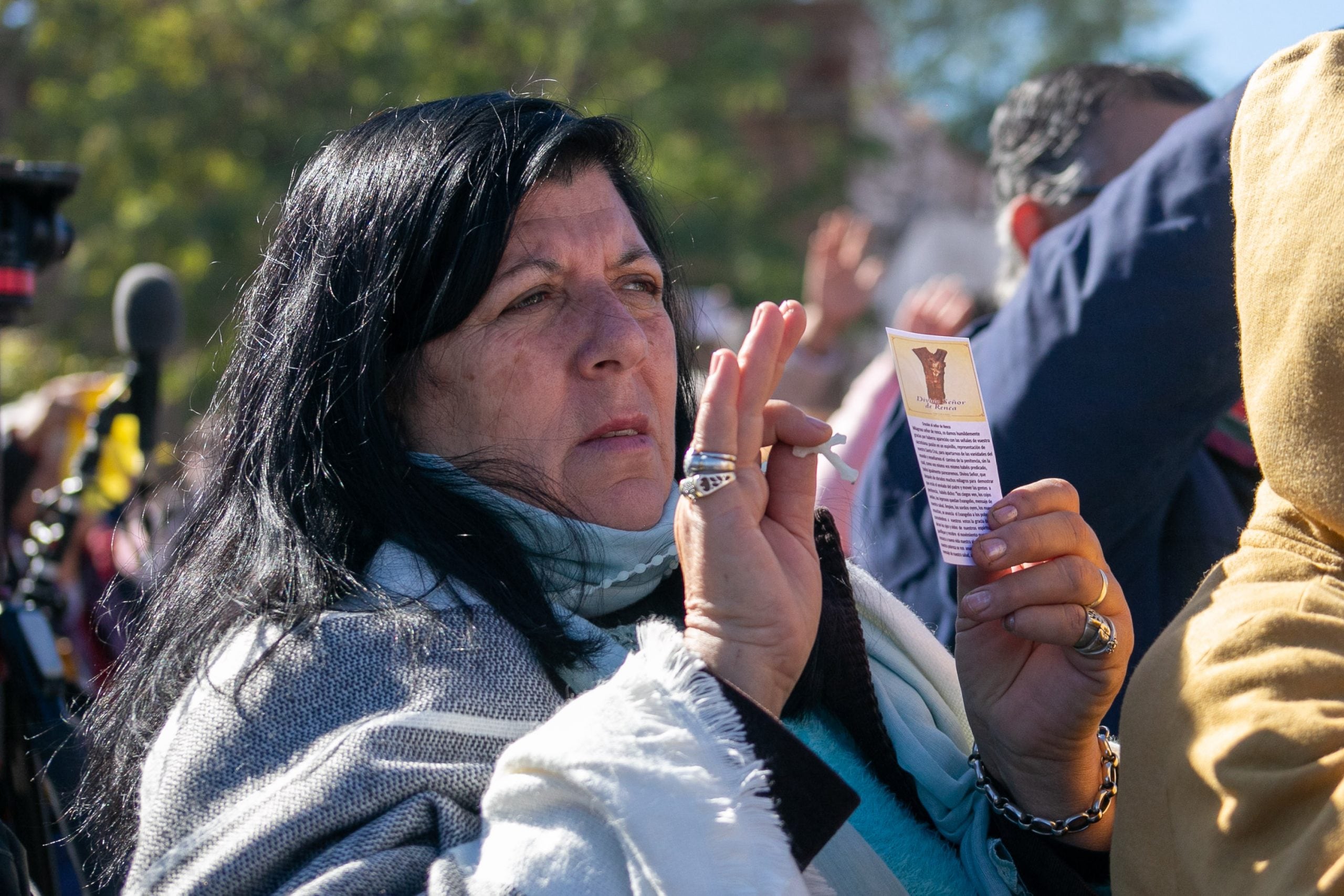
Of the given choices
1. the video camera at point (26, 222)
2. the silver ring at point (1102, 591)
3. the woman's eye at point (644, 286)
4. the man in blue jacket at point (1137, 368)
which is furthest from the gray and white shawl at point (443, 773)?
the video camera at point (26, 222)

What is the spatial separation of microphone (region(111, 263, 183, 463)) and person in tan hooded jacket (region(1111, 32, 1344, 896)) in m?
2.22

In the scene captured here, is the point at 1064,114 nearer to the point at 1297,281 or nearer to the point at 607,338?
the point at 607,338

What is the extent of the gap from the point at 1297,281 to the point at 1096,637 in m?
0.53

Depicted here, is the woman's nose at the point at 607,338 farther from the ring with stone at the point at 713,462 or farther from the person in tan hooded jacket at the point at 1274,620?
the person in tan hooded jacket at the point at 1274,620

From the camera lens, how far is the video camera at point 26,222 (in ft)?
7.36

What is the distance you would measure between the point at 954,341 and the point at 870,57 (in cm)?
1904

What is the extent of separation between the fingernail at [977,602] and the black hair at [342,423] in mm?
482

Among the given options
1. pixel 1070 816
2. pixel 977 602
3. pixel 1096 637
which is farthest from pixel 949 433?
pixel 1070 816

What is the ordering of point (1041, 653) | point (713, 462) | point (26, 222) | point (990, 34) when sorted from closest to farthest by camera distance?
1. point (713, 462)
2. point (1041, 653)
3. point (26, 222)
4. point (990, 34)

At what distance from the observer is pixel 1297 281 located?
3.80 ft

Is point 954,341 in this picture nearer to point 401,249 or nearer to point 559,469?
point 559,469

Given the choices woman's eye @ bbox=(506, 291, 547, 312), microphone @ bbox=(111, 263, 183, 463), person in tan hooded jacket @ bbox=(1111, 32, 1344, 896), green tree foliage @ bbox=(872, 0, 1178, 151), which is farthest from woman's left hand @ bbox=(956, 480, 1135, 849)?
green tree foliage @ bbox=(872, 0, 1178, 151)

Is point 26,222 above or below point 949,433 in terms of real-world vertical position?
above

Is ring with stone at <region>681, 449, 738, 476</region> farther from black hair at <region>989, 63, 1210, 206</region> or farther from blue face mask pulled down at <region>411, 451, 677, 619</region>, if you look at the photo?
black hair at <region>989, 63, 1210, 206</region>
